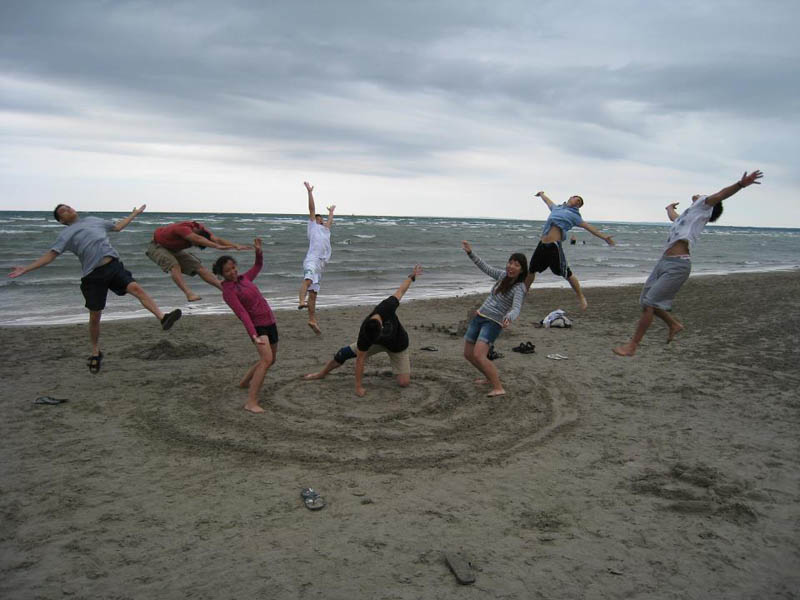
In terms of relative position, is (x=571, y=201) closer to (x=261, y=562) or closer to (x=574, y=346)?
(x=574, y=346)

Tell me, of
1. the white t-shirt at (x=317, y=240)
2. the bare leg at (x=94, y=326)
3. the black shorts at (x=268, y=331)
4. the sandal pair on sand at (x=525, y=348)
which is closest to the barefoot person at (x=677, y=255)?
the sandal pair on sand at (x=525, y=348)

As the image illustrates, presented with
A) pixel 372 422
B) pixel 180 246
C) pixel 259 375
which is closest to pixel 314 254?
pixel 180 246

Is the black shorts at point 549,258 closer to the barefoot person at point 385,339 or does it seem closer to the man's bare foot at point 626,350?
the man's bare foot at point 626,350

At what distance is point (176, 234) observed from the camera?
7.83 m

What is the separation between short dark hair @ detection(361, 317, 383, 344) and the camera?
6.72m

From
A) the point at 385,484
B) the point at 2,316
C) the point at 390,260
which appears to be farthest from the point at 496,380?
the point at 390,260

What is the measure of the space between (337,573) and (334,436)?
227 cm

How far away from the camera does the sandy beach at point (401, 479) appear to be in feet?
11.7

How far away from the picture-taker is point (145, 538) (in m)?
→ 3.90

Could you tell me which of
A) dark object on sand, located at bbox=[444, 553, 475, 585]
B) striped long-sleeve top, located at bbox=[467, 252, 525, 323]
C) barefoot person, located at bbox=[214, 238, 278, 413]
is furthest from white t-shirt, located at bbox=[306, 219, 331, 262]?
dark object on sand, located at bbox=[444, 553, 475, 585]

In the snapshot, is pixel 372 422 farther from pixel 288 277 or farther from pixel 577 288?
pixel 288 277

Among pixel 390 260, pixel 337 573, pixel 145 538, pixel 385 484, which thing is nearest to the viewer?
pixel 337 573

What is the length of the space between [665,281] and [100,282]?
6607 millimetres

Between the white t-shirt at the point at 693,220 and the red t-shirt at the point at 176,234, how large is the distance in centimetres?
575
